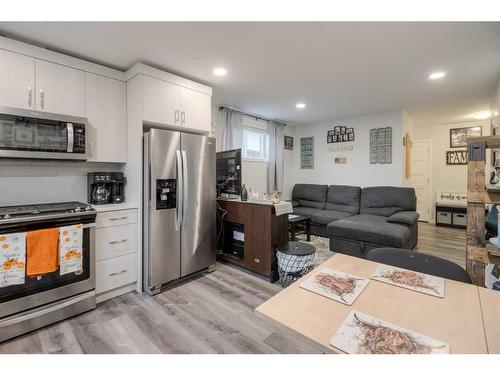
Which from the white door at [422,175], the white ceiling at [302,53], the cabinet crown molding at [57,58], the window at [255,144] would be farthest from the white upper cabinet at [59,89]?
the white door at [422,175]

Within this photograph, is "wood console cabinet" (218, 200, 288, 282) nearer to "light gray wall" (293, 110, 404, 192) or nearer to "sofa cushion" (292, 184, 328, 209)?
"sofa cushion" (292, 184, 328, 209)

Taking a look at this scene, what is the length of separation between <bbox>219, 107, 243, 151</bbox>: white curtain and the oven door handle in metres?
2.76

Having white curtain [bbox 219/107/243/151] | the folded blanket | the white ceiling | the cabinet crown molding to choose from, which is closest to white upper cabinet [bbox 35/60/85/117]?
the cabinet crown molding

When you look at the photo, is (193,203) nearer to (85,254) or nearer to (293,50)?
(85,254)

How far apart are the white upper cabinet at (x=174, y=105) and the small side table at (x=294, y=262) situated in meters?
1.80

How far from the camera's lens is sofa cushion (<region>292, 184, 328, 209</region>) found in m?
5.14

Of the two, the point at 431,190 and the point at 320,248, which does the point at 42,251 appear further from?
the point at 431,190

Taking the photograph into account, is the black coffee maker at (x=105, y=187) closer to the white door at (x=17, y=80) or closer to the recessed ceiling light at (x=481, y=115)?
the white door at (x=17, y=80)

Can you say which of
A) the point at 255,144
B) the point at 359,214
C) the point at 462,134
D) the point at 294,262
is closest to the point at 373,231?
the point at 359,214

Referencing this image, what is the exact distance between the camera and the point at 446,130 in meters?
5.70

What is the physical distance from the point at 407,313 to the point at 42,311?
8.18ft

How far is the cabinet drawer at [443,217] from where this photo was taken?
17.6 feet
